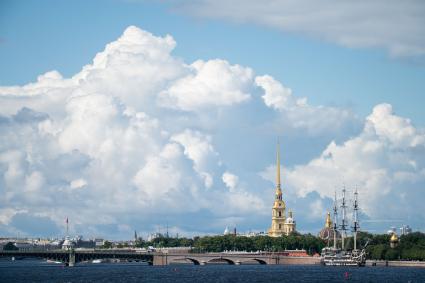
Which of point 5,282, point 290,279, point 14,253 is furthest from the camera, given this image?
point 14,253

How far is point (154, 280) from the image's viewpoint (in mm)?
146625

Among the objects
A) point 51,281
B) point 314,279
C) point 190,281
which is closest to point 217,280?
point 190,281

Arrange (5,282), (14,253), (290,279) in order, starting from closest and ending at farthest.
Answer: (5,282) < (290,279) < (14,253)

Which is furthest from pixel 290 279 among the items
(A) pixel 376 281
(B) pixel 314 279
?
(A) pixel 376 281

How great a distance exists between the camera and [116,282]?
142 m

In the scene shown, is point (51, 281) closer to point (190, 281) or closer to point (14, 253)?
point (190, 281)

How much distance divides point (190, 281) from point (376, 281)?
82.9 feet

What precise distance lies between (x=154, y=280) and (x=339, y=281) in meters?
25.6

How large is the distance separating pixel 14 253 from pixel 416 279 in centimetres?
7932

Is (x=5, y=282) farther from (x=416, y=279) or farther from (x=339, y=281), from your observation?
(x=416, y=279)

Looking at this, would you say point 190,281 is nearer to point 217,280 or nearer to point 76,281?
point 217,280

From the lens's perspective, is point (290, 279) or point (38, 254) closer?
point (290, 279)

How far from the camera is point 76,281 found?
142125mm

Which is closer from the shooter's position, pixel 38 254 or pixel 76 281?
pixel 76 281
